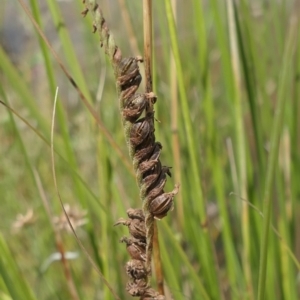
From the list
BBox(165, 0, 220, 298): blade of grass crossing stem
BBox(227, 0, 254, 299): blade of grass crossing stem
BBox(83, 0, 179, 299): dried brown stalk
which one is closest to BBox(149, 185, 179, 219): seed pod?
BBox(83, 0, 179, 299): dried brown stalk

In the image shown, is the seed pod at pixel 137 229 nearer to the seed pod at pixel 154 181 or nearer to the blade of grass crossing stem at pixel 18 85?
the seed pod at pixel 154 181

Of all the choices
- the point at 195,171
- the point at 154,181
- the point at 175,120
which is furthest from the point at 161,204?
the point at 175,120

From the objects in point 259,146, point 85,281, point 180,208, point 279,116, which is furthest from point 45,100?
point 279,116

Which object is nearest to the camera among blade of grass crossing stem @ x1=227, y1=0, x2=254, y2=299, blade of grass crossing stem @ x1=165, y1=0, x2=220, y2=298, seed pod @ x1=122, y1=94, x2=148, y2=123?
seed pod @ x1=122, y1=94, x2=148, y2=123

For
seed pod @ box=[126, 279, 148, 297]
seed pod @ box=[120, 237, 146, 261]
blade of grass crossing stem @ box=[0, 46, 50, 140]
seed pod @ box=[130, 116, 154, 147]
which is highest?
blade of grass crossing stem @ box=[0, 46, 50, 140]

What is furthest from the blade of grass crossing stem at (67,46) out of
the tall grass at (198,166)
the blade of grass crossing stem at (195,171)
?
the blade of grass crossing stem at (195,171)

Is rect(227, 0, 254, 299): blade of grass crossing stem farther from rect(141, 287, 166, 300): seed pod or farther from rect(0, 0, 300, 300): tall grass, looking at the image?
rect(141, 287, 166, 300): seed pod

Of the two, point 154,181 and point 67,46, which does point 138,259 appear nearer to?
point 154,181
